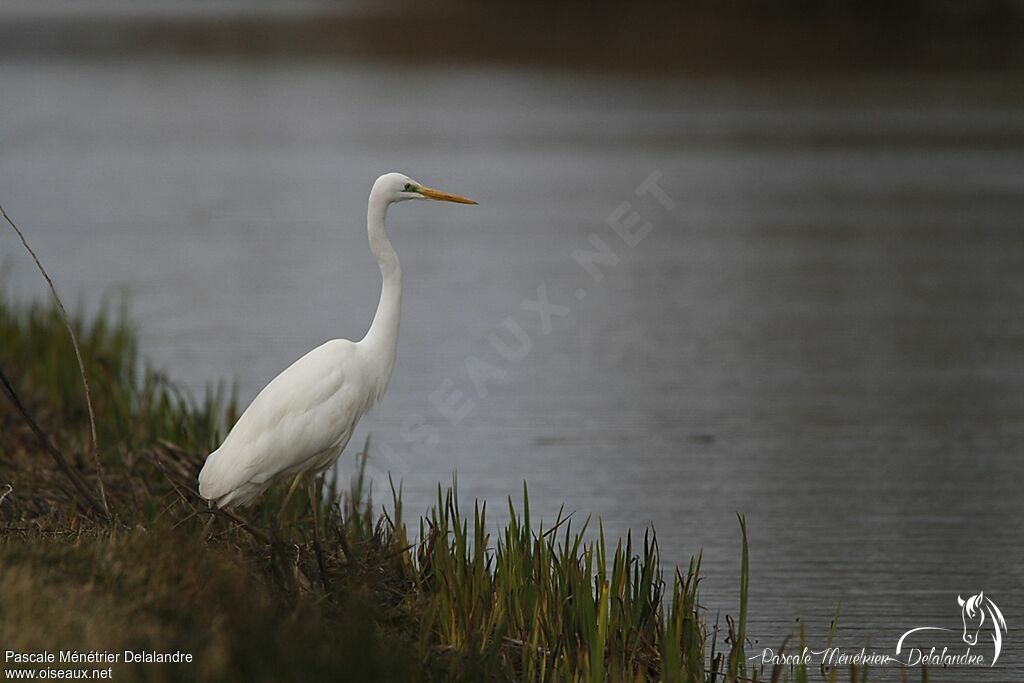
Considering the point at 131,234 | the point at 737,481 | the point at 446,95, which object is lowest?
the point at 737,481

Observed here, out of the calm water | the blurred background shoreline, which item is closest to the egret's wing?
the calm water

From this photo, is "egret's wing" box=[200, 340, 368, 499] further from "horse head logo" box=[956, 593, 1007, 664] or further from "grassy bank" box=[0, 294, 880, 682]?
"horse head logo" box=[956, 593, 1007, 664]

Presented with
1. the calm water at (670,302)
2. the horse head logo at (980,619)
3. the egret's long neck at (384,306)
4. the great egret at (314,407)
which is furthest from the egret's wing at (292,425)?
the horse head logo at (980,619)

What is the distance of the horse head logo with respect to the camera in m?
6.86

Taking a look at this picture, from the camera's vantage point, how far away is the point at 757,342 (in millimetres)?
13406

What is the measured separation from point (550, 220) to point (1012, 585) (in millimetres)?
13395

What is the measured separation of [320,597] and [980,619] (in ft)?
9.02

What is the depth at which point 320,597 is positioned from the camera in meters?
5.59

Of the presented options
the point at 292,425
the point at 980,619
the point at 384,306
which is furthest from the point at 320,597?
the point at 980,619

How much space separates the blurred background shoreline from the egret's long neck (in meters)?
35.7

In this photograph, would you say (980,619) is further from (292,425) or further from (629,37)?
(629,37)

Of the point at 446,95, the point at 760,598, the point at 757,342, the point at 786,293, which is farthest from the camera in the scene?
the point at 446,95

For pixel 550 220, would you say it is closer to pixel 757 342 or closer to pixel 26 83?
pixel 757 342

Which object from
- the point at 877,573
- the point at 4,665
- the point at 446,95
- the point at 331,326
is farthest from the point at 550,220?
the point at 446,95
